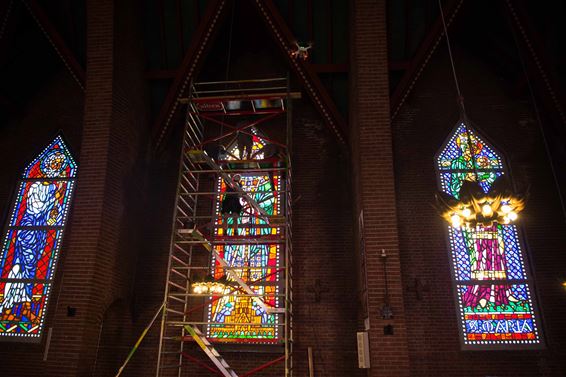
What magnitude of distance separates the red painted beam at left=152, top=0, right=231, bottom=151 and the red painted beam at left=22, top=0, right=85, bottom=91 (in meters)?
2.00

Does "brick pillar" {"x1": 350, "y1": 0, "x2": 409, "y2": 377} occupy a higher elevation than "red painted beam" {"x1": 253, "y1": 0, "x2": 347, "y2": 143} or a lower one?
lower

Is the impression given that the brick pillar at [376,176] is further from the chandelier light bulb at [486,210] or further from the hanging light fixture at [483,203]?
the chandelier light bulb at [486,210]

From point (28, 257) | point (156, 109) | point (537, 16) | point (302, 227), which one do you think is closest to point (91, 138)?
point (156, 109)

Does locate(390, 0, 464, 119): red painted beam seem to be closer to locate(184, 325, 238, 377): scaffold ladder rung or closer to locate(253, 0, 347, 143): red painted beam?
locate(253, 0, 347, 143): red painted beam

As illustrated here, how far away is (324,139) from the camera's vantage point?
10.5m

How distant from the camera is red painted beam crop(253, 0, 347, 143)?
9773mm

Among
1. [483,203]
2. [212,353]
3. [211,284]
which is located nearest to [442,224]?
[483,203]

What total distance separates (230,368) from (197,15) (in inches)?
305

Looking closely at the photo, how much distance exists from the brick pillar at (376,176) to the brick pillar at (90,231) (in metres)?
4.94

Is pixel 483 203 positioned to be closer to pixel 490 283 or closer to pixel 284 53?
pixel 490 283

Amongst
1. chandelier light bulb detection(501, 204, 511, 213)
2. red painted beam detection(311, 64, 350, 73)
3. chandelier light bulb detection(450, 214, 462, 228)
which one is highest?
red painted beam detection(311, 64, 350, 73)

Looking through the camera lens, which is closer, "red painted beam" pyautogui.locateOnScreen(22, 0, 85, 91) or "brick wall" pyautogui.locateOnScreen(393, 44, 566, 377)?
"brick wall" pyautogui.locateOnScreen(393, 44, 566, 377)

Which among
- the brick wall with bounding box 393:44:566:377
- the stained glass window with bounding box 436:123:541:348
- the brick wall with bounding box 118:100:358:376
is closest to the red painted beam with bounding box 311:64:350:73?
the brick wall with bounding box 118:100:358:376

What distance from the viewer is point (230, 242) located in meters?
8.93
